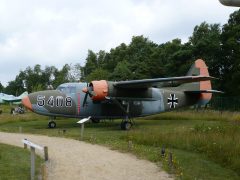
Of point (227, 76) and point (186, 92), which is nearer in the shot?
point (186, 92)

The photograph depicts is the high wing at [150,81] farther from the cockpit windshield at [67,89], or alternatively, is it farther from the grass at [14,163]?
the grass at [14,163]

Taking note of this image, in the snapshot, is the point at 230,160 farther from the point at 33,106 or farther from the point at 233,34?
the point at 233,34

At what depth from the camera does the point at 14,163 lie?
12.2 m

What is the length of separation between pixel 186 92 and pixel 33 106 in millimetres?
11009

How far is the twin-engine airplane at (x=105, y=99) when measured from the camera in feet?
79.6

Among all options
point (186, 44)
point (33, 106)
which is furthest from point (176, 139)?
point (186, 44)

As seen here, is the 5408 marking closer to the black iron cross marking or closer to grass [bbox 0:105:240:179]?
grass [bbox 0:105:240:179]

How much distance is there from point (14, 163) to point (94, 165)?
94.0 inches

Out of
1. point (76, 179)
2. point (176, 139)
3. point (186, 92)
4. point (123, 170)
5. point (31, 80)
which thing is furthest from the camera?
point (31, 80)

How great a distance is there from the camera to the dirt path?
1083 cm

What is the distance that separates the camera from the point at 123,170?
37.9 feet

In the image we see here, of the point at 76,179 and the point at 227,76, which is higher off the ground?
the point at 227,76

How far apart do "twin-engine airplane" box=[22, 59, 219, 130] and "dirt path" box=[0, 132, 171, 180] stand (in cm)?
831

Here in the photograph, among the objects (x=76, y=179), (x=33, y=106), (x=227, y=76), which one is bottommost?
(x=76, y=179)
